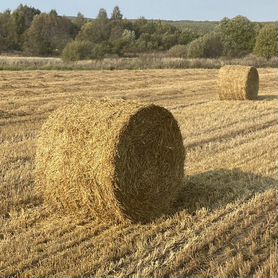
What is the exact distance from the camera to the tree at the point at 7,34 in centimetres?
4892

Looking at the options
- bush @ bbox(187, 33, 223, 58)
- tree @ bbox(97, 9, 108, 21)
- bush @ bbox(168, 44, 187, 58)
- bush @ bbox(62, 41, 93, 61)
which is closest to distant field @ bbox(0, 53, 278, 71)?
bush @ bbox(62, 41, 93, 61)

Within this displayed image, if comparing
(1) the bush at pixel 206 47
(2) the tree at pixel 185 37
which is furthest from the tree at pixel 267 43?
(2) the tree at pixel 185 37

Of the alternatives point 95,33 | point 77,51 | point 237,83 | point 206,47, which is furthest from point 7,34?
point 237,83

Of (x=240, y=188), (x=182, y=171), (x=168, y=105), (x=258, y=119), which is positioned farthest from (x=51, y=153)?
(x=168, y=105)

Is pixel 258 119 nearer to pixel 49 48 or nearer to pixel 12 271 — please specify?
pixel 12 271

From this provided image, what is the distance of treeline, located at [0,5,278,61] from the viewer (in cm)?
4384

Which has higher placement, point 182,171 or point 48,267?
point 182,171

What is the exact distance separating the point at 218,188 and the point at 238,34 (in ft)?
158

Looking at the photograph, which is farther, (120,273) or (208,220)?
(208,220)

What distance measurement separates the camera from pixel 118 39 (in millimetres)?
47406

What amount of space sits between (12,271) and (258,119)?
917 centimetres

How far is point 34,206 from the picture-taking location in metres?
6.75

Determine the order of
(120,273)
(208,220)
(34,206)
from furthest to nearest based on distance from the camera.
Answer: (34,206), (208,220), (120,273)

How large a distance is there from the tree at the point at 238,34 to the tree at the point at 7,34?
63.7 ft
